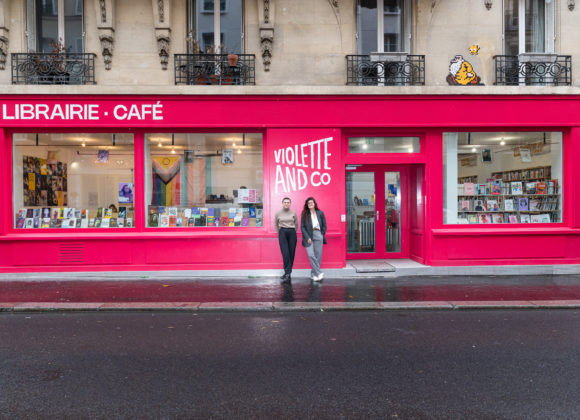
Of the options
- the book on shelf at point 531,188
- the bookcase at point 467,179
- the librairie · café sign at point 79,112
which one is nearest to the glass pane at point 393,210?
the bookcase at point 467,179

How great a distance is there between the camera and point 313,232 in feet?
33.6

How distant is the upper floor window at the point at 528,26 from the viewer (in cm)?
1116

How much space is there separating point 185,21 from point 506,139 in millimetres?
8208

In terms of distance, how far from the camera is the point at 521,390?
164 inches

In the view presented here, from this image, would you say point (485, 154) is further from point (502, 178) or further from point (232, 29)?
point (232, 29)

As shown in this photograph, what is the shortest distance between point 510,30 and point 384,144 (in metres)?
4.11

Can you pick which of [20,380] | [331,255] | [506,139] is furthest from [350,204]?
[20,380]

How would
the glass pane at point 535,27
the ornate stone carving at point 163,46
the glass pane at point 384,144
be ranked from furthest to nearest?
the glass pane at point 535,27 < the glass pane at point 384,144 < the ornate stone carving at point 163,46

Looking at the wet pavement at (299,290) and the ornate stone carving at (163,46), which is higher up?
the ornate stone carving at (163,46)

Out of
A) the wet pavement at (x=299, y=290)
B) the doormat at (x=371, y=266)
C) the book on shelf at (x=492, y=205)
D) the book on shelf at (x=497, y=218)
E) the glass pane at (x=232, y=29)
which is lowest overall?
the wet pavement at (x=299, y=290)

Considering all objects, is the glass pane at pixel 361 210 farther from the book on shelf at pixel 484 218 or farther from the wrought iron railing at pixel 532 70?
the wrought iron railing at pixel 532 70

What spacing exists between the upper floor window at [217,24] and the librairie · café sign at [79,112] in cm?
199

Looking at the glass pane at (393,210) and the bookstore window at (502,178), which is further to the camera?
the glass pane at (393,210)

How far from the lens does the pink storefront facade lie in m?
10.6
